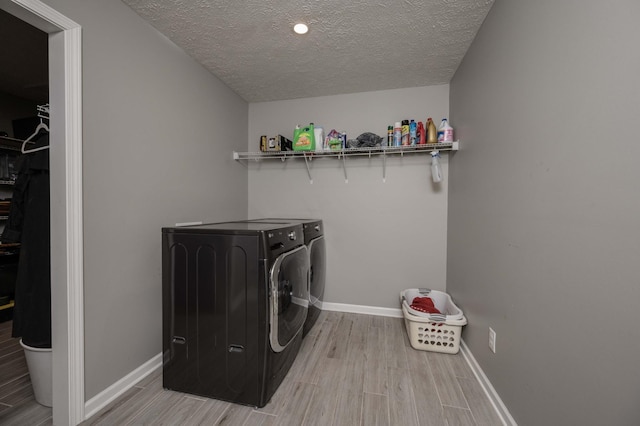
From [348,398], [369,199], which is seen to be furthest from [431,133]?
[348,398]

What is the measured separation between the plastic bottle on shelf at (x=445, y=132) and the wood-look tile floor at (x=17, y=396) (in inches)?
125

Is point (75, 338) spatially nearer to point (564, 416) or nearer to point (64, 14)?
point (64, 14)

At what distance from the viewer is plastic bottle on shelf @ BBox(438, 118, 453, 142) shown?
2.14 m

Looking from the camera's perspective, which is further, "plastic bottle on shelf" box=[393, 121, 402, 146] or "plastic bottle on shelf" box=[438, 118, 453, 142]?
"plastic bottle on shelf" box=[393, 121, 402, 146]

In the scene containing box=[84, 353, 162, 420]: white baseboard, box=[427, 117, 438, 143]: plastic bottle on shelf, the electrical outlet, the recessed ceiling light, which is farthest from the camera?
box=[427, 117, 438, 143]: plastic bottle on shelf

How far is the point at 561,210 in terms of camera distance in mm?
913

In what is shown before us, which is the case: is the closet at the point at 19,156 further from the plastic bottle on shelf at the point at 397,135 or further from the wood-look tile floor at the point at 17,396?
the plastic bottle on shelf at the point at 397,135

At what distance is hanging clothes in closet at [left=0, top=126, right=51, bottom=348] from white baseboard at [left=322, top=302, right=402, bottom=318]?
2.12 meters

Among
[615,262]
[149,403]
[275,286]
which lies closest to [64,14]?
[275,286]

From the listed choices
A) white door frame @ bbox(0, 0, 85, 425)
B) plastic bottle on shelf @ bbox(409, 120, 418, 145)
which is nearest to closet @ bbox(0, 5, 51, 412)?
white door frame @ bbox(0, 0, 85, 425)

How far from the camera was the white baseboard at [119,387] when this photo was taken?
1.29 m

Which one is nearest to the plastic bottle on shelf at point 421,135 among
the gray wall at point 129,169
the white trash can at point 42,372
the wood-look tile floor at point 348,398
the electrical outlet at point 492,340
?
the electrical outlet at point 492,340

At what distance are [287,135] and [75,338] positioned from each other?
91.8 inches

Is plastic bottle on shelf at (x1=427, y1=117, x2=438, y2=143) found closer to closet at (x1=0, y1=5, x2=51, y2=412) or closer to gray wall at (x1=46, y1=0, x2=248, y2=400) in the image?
gray wall at (x1=46, y1=0, x2=248, y2=400)
